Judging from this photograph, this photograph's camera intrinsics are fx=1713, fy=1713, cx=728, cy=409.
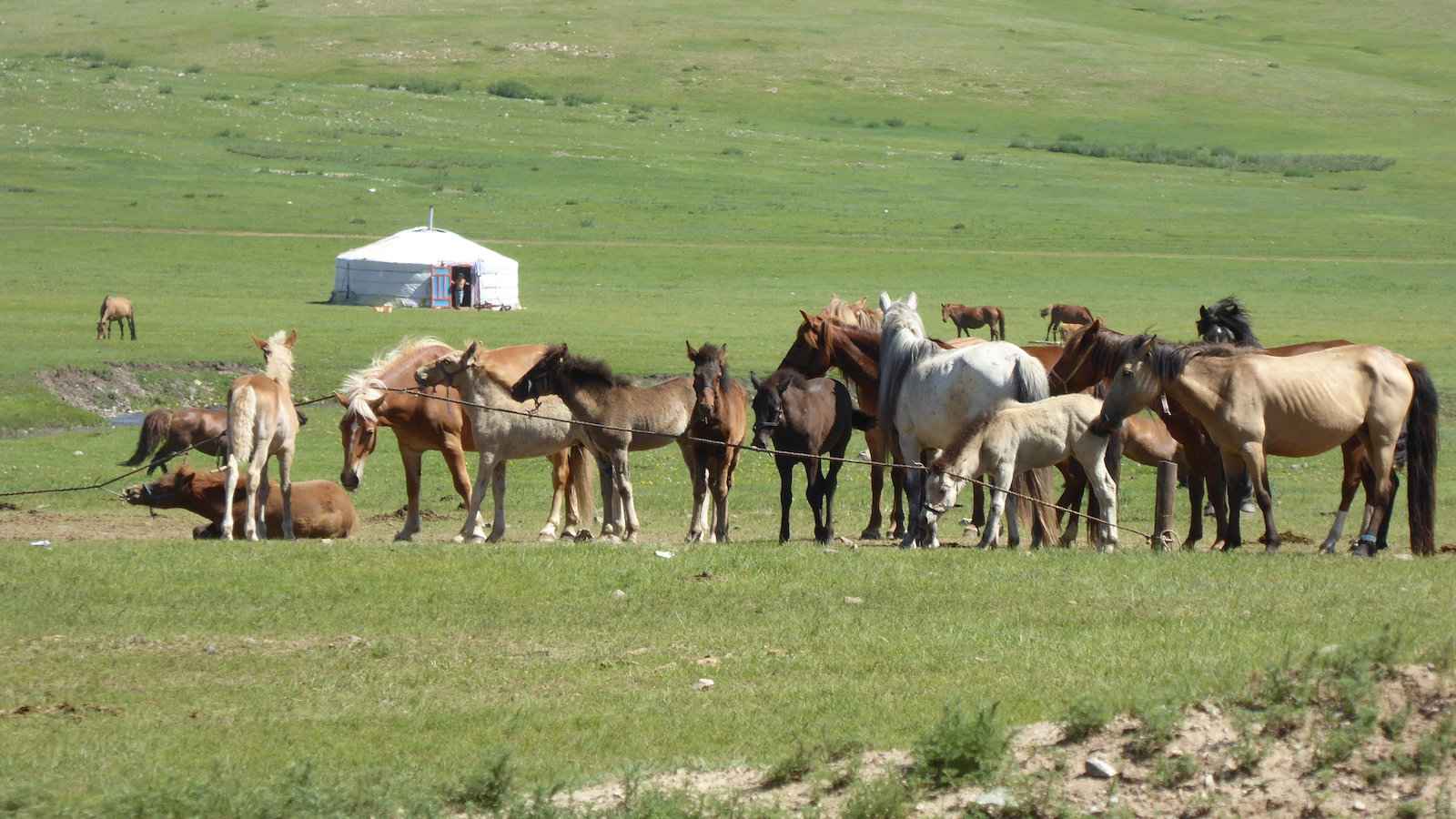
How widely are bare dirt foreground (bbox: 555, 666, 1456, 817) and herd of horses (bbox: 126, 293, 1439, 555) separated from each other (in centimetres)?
601

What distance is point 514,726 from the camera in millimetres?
8664

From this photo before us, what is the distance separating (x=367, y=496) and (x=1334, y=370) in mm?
11082

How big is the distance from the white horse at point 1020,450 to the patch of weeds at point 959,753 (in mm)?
6203

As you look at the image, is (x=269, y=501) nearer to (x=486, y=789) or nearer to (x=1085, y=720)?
(x=486, y=789)

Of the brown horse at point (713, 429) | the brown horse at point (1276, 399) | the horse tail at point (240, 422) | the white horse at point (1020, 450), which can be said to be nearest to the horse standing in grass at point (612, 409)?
the brown horse at point (713, 429)

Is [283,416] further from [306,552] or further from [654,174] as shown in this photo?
[654,174]

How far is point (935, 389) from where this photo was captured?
48.8ft

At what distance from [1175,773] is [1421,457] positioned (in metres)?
7.78

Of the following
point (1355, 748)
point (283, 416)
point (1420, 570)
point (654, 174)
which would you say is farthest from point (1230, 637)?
point (654, 174)

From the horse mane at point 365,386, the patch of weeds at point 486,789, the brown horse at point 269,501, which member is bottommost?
the brown horse at point 269,501

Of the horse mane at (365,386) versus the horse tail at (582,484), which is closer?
the horse mane at (365,386)

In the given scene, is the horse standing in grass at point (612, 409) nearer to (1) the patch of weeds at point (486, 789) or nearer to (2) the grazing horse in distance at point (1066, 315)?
(1) the patch of weeds at point (486, 789)

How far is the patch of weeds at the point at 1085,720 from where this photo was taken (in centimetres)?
776

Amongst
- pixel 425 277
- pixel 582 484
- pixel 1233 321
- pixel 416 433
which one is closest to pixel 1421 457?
pixel 1233 321
